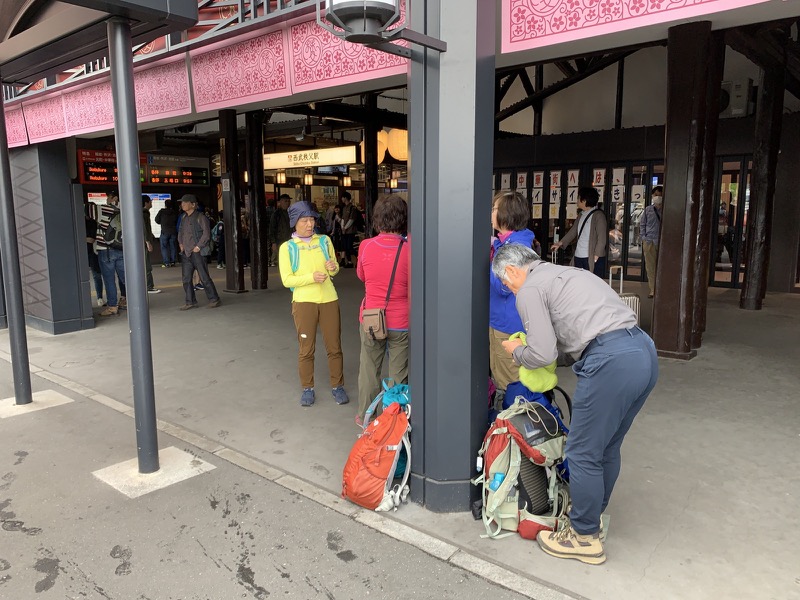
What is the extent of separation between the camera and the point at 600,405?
2506 mm

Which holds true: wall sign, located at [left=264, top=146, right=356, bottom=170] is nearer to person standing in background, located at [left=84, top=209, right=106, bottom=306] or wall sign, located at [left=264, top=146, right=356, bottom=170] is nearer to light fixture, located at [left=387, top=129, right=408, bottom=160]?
light fixture, located at [left=387, top=129, right=408, bottom=160]

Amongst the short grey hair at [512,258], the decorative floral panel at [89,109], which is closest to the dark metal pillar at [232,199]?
the decorative floral panel at [89,109]

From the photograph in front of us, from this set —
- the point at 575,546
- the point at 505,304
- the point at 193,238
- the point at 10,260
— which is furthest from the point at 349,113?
the point at 575,546

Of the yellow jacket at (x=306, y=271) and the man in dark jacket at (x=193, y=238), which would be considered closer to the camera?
the yellow jacket at (x=306, y=271)

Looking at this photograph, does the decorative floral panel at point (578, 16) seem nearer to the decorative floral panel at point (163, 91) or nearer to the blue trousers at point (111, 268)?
the decorative floral panel at point (163, 91)

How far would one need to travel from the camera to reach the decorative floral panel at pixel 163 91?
539 centimetres

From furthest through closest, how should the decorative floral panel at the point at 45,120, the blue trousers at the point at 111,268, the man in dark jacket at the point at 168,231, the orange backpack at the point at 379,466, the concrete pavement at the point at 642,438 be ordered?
the man in dark jacket at the point at 168,231
the blue trousers at the point at 111,268
the decorative floral panel at the point at 45,120
the orange backpack at the point at 379,466
the concrete pavement at the point at 642,438

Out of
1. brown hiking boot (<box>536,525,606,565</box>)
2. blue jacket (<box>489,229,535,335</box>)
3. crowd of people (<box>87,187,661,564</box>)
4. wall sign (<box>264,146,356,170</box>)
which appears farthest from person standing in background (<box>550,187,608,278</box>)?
wall sign (<box>264,146,356,170</box>)

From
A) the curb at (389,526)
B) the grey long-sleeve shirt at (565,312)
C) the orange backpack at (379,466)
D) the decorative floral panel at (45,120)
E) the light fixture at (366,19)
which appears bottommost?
the curb at (389,526)

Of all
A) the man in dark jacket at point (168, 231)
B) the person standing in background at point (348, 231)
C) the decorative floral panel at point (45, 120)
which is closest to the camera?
the decorative floral panel at point (45, 120)

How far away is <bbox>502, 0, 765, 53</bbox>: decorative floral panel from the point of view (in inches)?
133

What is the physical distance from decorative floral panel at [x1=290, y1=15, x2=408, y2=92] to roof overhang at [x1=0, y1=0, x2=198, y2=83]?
1074 millimetres

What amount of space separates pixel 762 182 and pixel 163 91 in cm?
818

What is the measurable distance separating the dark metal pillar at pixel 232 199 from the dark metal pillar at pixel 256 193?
304 millimetres
